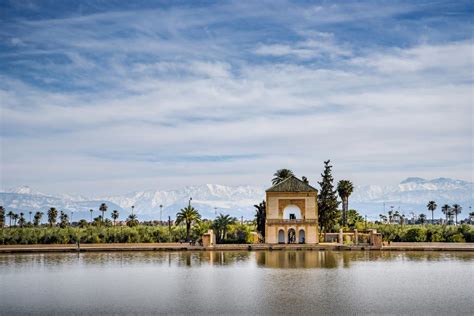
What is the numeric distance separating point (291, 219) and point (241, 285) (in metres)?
30.0

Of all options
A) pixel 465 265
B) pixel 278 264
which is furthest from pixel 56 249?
pixel 465 265

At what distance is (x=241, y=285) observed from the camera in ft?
100.0

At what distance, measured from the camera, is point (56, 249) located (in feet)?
180

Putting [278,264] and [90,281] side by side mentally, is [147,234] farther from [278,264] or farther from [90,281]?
[90,281]

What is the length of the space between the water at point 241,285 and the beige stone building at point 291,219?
11.8 m

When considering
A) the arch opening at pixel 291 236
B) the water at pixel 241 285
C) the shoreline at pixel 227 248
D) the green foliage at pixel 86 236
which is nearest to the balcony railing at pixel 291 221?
the arch opening at pixel 291 236

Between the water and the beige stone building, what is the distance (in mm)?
11756

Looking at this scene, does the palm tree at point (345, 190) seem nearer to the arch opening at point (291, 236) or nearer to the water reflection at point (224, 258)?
the arch opening at point (291, 236)

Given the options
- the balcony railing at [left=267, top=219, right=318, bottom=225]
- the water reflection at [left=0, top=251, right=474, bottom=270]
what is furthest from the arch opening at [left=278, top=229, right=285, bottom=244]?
the water reflection at [left=0, top=251, right=474, bottom=270]

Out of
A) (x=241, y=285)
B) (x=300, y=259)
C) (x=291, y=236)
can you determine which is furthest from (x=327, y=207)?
(x=241, y=285)

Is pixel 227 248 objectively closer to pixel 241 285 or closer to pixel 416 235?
pixel 416 235

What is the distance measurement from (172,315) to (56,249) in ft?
114

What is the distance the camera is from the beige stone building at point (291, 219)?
59438 millimetres

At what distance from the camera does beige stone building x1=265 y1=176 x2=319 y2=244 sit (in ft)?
195
